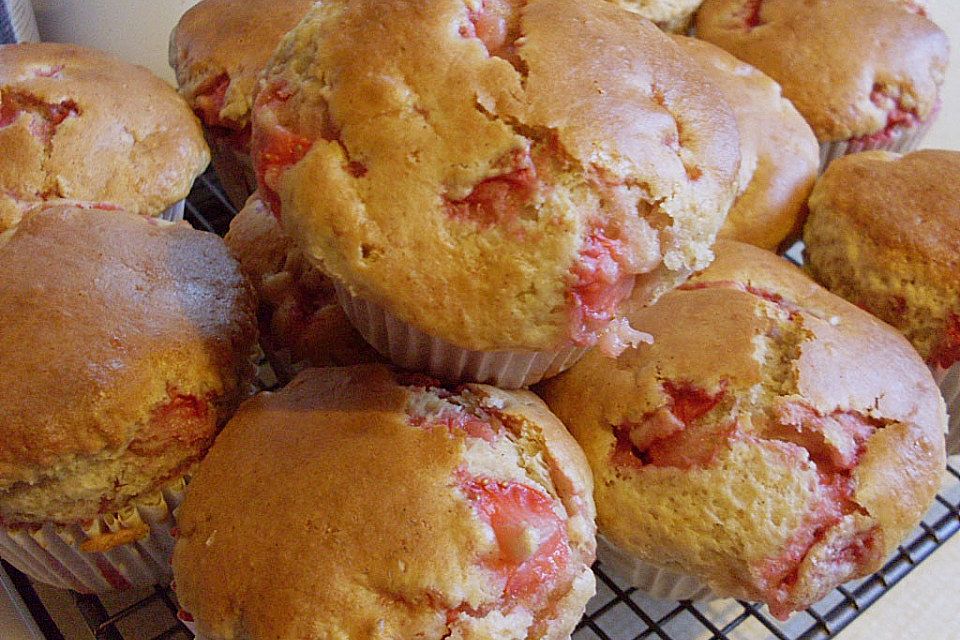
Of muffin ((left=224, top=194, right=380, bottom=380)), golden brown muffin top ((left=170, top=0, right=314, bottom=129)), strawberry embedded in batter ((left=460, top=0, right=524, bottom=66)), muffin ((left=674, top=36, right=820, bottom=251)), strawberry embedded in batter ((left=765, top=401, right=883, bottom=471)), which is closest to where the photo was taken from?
strawberry embedded in batter ((left=460, top=0, right=524, bottom=66))

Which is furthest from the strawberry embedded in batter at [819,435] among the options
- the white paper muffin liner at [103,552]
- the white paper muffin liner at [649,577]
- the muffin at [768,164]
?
the white paper muffin liner at [103,552]

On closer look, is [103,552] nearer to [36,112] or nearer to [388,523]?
[388,523]

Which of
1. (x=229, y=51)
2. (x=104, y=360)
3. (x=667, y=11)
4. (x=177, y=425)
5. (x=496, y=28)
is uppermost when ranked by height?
(x=496, y=28)

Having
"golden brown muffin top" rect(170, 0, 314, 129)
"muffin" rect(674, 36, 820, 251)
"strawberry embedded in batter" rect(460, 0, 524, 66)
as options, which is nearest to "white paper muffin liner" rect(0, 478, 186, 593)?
"strawberry embedded in batter" rect(460, 0, 524, 66)

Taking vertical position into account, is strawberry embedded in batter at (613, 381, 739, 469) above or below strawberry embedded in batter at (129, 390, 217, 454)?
above

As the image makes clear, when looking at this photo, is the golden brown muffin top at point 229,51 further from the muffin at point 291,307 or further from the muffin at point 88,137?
the muffin at point 291,307

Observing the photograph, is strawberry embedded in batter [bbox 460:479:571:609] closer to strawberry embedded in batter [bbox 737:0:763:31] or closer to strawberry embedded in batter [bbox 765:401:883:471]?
strawberry embedded in batter [bbox 765:401:883:471]

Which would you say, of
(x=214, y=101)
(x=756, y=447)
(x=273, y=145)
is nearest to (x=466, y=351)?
(x=273, y=145)
